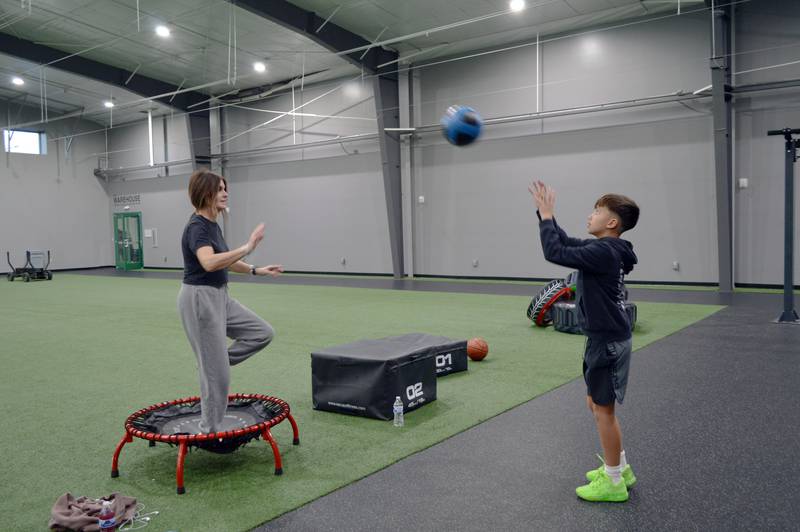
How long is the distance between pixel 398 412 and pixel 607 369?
59.6 inches

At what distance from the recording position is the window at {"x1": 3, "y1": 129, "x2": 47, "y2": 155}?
20.5 meters

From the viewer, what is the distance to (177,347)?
265 inches

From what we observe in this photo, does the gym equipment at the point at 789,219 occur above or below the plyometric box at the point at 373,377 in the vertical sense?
above

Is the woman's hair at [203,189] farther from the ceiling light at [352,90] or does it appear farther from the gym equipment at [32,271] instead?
the gym equipment at [32,271]

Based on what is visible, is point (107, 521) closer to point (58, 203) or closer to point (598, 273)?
point (598, 273)

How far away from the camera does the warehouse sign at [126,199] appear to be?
22.4m

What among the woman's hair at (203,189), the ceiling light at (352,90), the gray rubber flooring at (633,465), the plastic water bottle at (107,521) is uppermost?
the ceiling light at (352,90)

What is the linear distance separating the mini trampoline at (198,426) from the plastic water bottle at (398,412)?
63cm

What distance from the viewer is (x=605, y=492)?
9.12ft

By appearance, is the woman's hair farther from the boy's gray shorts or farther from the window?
the window

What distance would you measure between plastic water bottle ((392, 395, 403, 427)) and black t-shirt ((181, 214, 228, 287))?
1365 millimetres

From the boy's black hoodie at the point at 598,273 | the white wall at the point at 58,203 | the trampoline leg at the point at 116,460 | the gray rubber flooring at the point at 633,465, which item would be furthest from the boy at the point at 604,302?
the white wall at the point at 58,203

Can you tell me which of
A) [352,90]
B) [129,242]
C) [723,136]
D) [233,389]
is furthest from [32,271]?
[723,136]

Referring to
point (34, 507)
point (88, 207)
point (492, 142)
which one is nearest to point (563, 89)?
point (492, 142)
